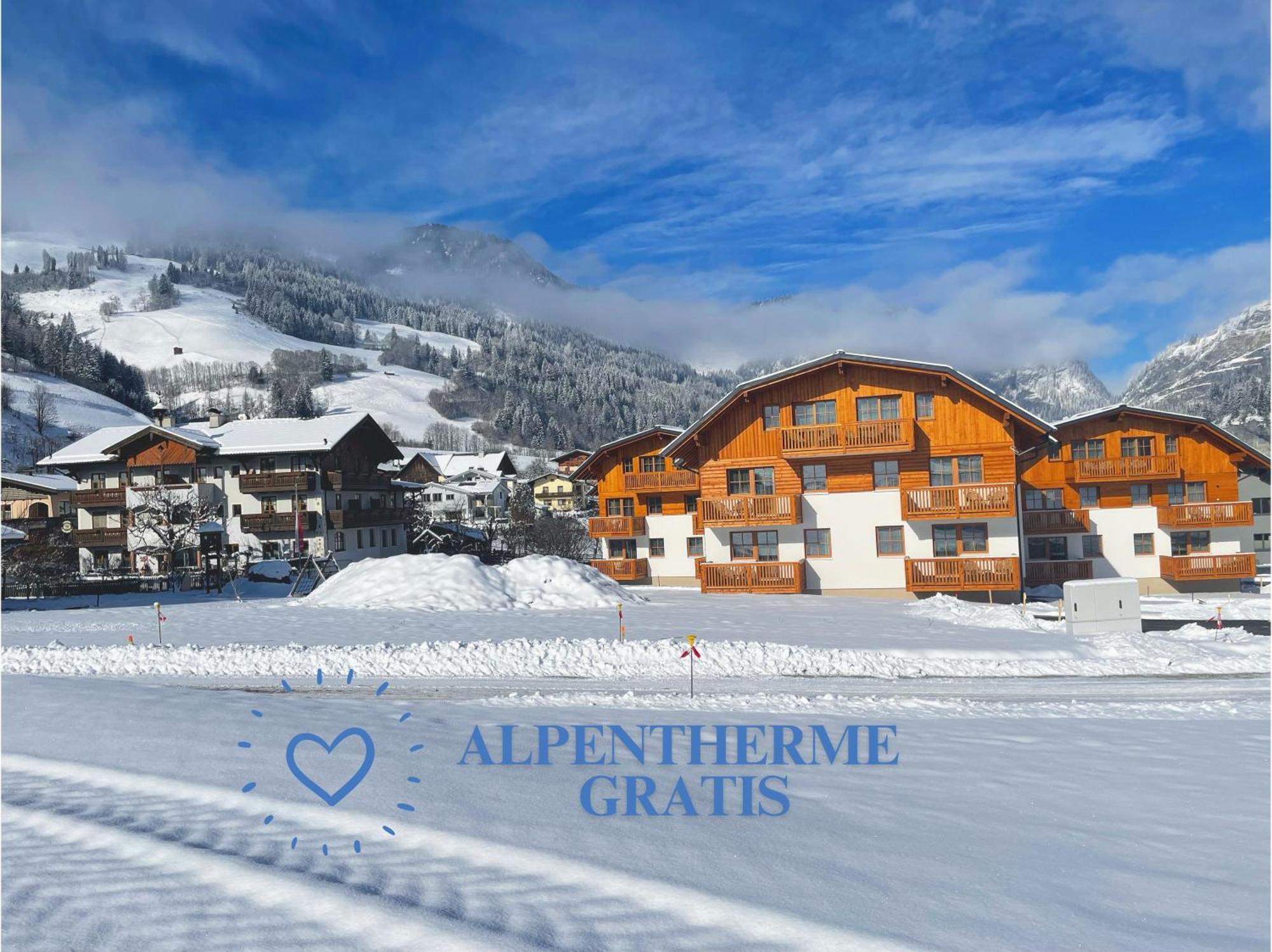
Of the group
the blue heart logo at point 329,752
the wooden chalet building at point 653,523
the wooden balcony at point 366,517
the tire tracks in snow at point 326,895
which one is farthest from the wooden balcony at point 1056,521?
the wooden balcony at point 366,517

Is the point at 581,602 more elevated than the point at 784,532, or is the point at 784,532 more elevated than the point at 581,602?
the point at 784,532

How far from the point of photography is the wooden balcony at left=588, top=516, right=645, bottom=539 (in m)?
41.6

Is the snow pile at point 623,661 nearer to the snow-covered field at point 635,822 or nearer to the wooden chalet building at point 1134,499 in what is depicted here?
the snow-covered field at point 635,822

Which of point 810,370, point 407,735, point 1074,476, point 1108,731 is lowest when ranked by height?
point 1108,731

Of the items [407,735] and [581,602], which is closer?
[407,735]

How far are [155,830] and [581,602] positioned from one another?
73.7 ft

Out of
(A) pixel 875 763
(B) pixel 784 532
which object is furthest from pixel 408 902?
(B) pixel 784 532

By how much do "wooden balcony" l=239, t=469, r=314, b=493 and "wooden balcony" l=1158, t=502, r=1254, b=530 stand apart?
49.3m

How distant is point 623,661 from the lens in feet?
60.6

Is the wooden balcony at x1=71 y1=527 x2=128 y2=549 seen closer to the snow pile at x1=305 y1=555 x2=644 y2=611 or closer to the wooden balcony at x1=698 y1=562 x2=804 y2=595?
the snow pile at x1=305 y1=555 x2=644 y2=611

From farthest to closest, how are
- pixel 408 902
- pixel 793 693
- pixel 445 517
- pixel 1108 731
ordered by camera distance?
pixel 445 517
pixel 793 693
pixel 1108 731
pixel 408 902

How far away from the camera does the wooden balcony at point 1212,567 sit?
1442 inches

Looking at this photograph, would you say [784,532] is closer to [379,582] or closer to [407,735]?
[379,582]

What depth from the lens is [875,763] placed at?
966cm
